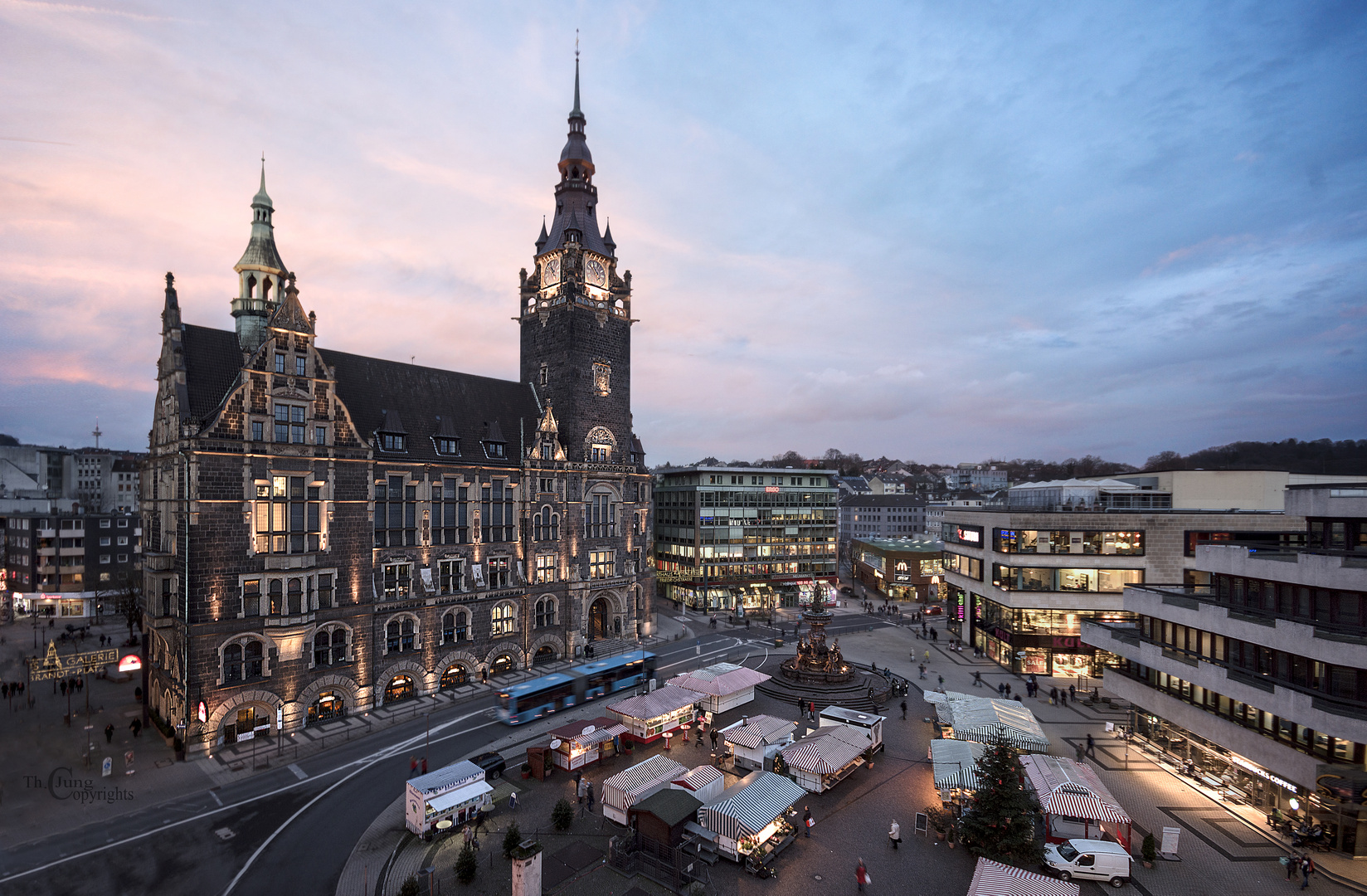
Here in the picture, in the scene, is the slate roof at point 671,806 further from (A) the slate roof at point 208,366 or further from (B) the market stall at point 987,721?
(A) the slate roof at point 208,366

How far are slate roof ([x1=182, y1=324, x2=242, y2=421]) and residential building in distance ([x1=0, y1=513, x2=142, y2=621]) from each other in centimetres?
5450

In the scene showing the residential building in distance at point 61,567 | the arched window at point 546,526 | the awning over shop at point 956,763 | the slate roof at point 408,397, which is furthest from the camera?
the residential building in distance at point 61,567

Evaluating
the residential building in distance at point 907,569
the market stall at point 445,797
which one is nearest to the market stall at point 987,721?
the market stall at point 445,797

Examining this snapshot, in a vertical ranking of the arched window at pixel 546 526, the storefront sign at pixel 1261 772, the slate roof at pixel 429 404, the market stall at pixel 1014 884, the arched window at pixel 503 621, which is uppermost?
the slate roof at pixel 429 404

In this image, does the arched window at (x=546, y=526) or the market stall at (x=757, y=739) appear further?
the arched window at (x=546, y=526)

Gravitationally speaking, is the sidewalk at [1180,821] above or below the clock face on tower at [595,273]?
below

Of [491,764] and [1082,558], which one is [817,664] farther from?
[1082,558]

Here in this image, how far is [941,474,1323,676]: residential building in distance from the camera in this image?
52.6 meters

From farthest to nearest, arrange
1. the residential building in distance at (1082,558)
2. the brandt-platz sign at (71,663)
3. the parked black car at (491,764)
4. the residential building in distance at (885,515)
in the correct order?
1. the residential building in distance at (885,515)
2. the residential building in distance at (1082,558)
3. the brandt-platz sign at (71,663)
4. the parked black car at (491,764)

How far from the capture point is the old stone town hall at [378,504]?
38562 mm

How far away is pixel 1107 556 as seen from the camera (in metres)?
54.3

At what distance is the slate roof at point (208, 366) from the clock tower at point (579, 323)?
25679mm

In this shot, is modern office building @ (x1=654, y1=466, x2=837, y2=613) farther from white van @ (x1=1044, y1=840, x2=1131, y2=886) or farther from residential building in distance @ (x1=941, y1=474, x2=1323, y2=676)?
white van @ (x1=1044, y1=840, x2=1131, y2=886)

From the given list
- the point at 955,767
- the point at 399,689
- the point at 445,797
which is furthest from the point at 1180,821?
the point at 399,689
